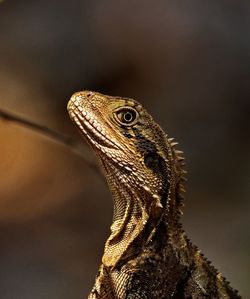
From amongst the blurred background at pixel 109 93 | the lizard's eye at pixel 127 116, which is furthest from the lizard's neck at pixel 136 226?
the blurred background at pixel 109 93

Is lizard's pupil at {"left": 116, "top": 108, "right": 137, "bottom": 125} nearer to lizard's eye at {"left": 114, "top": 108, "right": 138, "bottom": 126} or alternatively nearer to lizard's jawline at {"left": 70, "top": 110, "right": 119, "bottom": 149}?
lizard's eye at {"left": 114, "top": 108, "right": 138, "bottom": 126}

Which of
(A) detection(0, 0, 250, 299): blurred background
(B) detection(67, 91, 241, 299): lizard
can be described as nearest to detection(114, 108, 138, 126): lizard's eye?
(B) detection(67, 91, 241, 299): lizard

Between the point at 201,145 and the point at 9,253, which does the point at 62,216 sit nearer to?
the point at 9,253

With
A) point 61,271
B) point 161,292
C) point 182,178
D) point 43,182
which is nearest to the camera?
point 161,292

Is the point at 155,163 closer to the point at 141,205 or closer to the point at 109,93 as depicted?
the point at 141,205

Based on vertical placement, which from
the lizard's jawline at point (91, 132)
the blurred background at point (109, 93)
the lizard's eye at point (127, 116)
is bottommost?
the lizard's jawline at point (91, 132)

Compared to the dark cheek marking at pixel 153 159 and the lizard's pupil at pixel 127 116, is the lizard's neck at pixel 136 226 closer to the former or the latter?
the dark cheek marking at pixel 153 159

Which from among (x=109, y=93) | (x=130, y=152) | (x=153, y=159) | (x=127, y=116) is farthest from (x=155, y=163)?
(x=109, y=93)

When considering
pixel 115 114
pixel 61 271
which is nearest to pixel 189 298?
pixel 115 114
